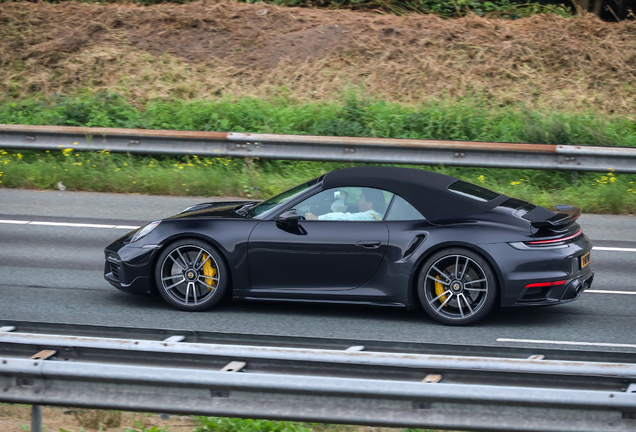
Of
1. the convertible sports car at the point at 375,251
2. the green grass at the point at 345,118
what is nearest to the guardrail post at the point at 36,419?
the convertible sports car at the point at 375,251

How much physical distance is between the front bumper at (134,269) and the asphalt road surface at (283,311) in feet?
Result: 0.74

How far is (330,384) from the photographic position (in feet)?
11.1

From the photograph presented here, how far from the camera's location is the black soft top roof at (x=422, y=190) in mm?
6277

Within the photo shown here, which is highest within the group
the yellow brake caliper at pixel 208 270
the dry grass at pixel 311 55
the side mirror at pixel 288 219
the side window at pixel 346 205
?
the dry grass at pixel 311 55

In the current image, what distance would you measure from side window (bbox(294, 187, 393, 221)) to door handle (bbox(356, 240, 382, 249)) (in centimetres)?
25

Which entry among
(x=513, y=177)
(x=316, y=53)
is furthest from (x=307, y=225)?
(x=316, y=53)

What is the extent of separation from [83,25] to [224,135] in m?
8.53

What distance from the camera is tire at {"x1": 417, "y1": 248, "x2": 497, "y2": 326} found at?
19.9 feet

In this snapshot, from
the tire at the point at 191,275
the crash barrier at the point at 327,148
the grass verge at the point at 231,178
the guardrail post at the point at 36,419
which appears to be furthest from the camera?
the crash barrier at the point at 327,148

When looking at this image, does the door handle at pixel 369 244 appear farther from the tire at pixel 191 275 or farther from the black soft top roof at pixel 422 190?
the tire at pixel 191 275

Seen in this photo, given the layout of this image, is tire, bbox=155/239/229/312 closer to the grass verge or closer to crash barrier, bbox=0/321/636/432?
crash barrier, bbox=0/321/636/432

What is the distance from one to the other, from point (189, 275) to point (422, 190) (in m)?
2.25

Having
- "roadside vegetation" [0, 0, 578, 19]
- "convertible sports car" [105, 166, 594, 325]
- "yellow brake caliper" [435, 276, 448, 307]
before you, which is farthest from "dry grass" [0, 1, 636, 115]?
"yellow brake caliper" [435, 276, 448, 307]

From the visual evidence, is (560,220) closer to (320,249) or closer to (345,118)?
(320,249)
